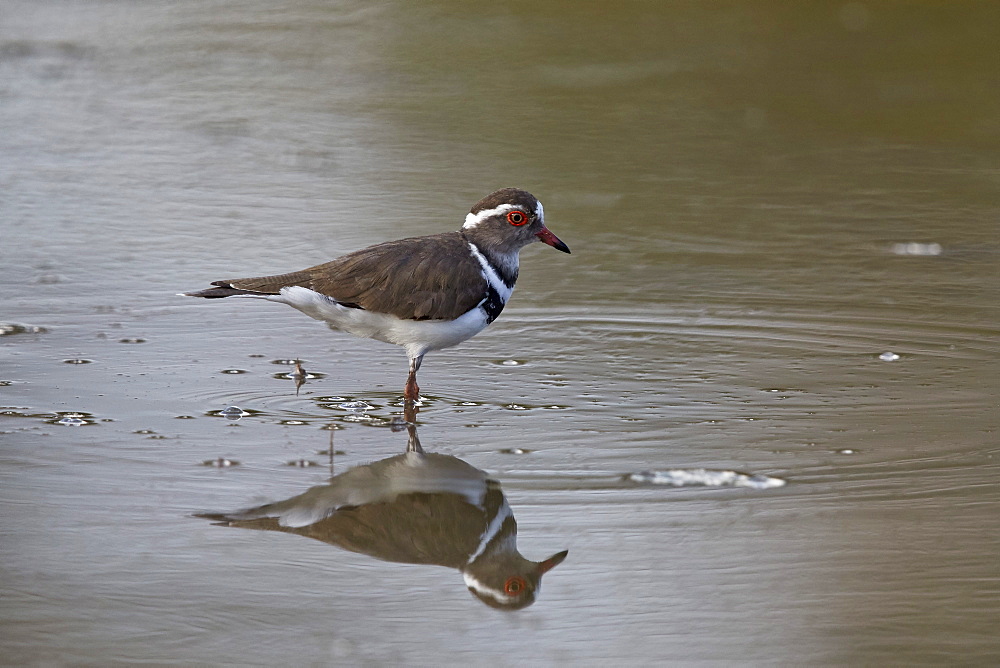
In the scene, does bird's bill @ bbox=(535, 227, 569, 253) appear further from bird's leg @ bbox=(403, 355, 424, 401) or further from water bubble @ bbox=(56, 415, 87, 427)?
water bubble @ bbox=(56, 415, 87, 427)

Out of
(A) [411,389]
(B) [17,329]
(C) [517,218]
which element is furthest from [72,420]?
(C) [517,218]

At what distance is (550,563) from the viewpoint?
4586 millimetres

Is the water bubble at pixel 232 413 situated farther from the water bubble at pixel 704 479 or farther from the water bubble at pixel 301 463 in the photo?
the water bubble at pixel 704 479

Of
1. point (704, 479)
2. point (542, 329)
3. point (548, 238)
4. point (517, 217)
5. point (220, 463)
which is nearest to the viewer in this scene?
point (704, 479)

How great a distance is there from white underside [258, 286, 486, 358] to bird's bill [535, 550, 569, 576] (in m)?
2.23

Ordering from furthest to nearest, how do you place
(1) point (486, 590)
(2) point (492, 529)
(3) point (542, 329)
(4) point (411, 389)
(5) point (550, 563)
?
(3) point (542, 329) < (4) point (411, 389) < (2) point (492, 529) < (5) point (550, 563) < (1) point (486, 590)

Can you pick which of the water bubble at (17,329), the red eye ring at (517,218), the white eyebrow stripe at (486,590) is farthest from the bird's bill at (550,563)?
the water bubble at (17,329)

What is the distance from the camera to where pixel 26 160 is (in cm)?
1102

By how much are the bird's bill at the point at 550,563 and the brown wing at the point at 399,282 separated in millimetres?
2250

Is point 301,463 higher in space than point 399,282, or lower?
lower

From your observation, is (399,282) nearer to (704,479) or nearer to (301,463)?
(301,463)

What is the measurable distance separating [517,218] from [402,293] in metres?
0.90

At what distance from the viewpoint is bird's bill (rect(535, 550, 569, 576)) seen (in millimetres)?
4539

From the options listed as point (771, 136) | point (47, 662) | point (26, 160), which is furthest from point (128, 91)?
point (47, 662)
